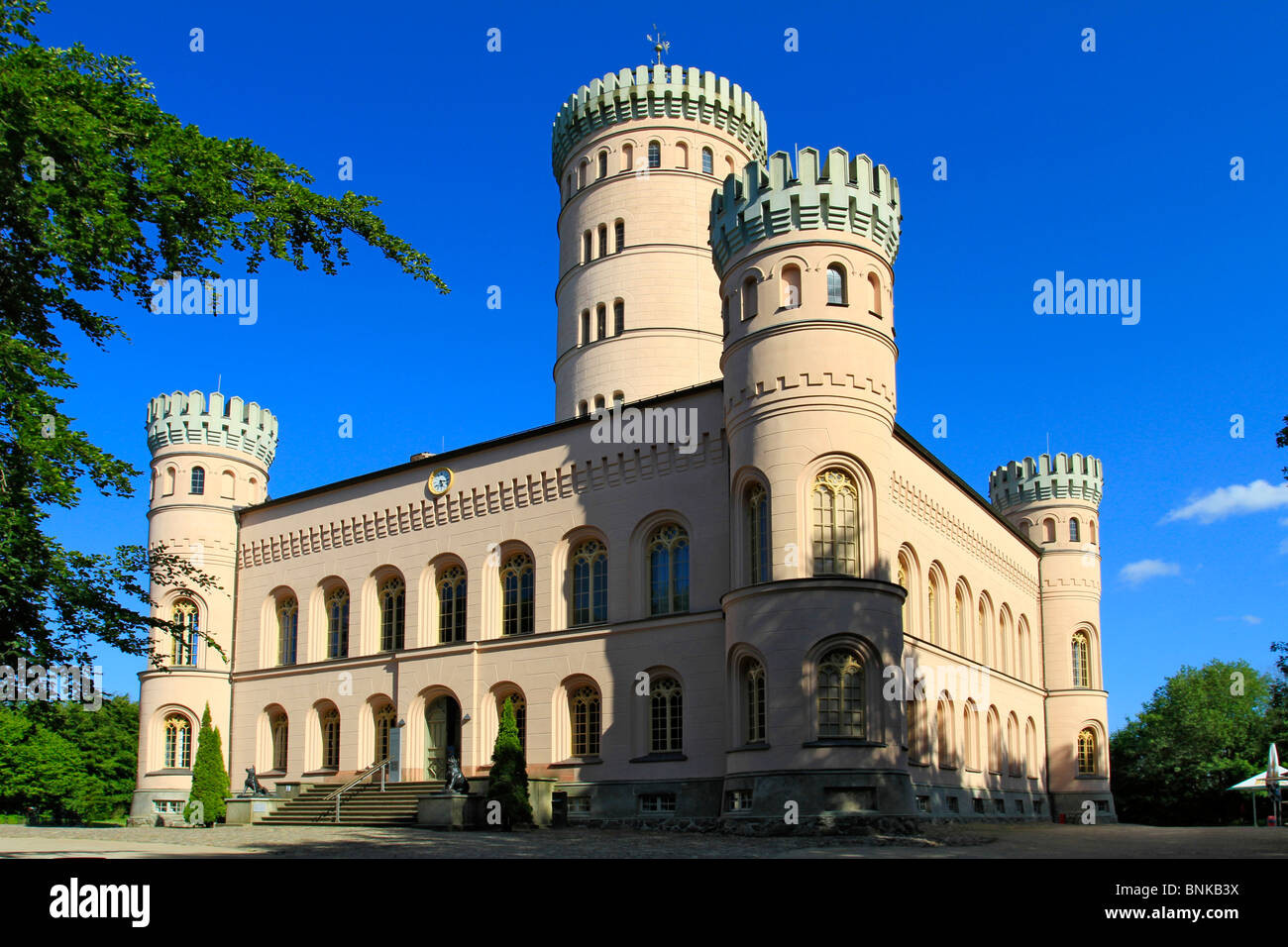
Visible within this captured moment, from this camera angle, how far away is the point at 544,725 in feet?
110

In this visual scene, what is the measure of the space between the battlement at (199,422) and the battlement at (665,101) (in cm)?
1629

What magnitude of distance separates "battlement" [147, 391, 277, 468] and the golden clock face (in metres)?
10.5

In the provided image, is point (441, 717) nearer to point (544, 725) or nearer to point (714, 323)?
A: point (544, 725)

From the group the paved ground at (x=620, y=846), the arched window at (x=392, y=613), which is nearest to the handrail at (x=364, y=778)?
the arched window at (x=392, y=613)

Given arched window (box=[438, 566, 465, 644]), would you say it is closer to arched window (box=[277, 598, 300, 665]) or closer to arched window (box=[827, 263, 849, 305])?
arched window (box=[277, 598, 300, 665])

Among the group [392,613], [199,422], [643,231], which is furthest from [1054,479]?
[199,422]

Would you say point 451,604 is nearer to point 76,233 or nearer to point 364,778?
point 364,778

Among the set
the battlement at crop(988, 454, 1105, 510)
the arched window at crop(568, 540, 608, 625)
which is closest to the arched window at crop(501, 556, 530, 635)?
the arched window at crop(568, 540, 608, 625)

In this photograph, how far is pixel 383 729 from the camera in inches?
1495

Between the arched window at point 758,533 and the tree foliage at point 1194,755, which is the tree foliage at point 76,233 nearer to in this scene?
the arched window at point 758,533

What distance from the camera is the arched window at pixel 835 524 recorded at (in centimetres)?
2830

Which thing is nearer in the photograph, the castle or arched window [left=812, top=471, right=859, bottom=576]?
arched window [left=812, top=471, right=859, bottom=576]

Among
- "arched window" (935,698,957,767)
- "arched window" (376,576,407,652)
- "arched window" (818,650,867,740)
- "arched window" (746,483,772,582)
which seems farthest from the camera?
"arched window" (376,576,407,652)

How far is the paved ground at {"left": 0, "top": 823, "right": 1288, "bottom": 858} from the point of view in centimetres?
1958
